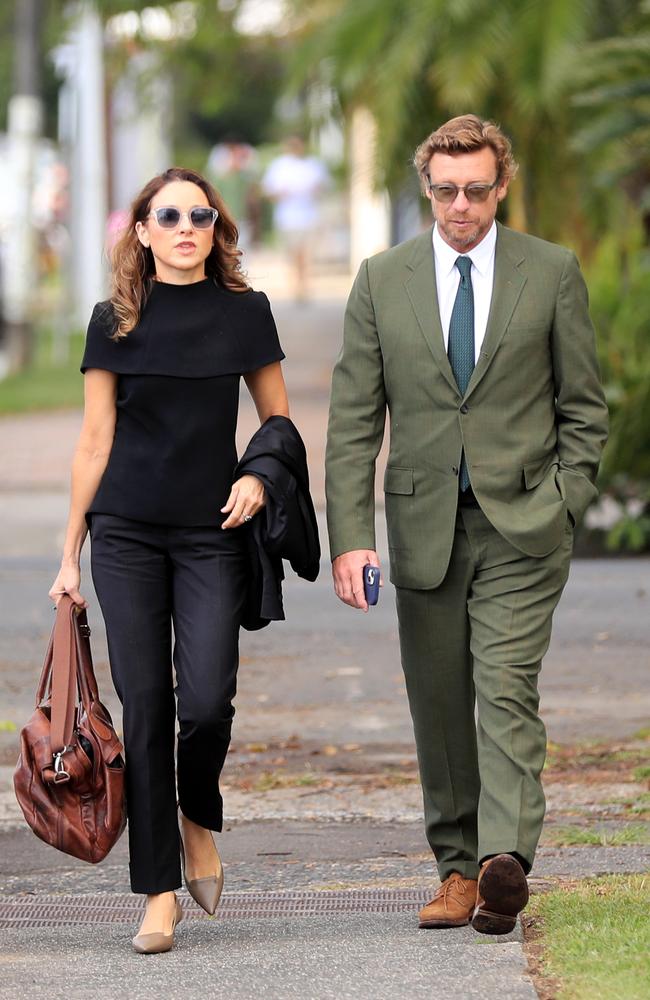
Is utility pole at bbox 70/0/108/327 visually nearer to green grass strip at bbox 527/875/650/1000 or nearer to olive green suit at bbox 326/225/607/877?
olive green suit at bbox 326/225/607/877

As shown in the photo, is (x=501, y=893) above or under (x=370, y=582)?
under

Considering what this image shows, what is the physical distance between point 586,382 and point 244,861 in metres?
1.86

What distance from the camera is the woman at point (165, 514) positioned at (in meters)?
4.63

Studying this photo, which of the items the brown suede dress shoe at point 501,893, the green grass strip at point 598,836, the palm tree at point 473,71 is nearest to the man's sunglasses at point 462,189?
the brown suede dress shoe at point 501,893

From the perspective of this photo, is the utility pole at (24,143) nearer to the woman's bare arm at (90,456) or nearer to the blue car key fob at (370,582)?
the woman's bare arm at (90,456)

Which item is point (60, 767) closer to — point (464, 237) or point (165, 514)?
point (165, 514)

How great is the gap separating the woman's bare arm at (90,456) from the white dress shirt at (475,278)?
81cm

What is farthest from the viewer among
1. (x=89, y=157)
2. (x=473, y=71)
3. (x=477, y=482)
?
(x=89, y=157)

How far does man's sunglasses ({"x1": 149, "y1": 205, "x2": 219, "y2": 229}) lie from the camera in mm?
4719

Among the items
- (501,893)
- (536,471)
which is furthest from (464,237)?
(501,893)

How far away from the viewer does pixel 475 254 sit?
467 cm

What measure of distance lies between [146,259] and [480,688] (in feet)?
4.34

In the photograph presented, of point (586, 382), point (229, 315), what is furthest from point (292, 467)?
point (586, 382)

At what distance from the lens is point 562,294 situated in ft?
15.1
